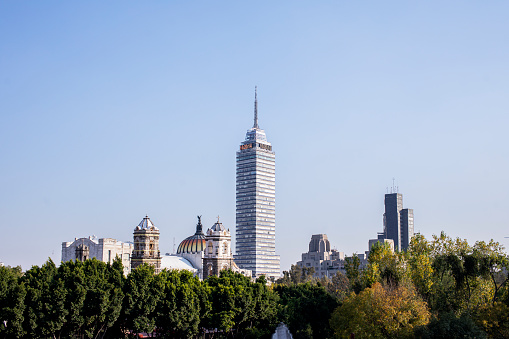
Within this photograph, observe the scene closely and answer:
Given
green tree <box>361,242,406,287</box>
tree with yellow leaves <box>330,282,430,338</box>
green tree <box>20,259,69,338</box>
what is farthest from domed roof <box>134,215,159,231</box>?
tree with yellow leaves <box>330,282,430,338</box>

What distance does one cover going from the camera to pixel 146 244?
9638 cm

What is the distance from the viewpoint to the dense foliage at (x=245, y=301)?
60.0m

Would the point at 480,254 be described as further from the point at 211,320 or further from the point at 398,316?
the point at 211,320

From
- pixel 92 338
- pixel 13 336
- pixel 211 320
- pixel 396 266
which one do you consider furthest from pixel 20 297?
pixel 396 266

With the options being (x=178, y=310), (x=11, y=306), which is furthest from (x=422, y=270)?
(x=11, y=306)

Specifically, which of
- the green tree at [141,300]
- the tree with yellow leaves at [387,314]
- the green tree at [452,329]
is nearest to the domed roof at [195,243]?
the green tree at [141,300]

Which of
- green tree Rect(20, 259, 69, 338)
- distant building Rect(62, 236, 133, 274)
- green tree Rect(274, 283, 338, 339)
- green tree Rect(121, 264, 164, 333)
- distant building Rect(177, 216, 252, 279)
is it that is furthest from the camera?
distant building Rect(62, 236, 133, 274)

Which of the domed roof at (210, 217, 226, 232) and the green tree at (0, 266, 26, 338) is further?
the domed roof at (210, 217, 226, 232)

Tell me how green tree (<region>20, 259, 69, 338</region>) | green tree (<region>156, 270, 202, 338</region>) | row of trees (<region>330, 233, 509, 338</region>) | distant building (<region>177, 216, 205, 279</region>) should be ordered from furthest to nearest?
distant building (<region>177, 216, 205, 279</region>)
green tree (<region>156, 270, 202, 338</region>)
green tree (<region>20, 259, 69, 338</region>)
row of trees (<region>330, 233, 509, 338</region>)

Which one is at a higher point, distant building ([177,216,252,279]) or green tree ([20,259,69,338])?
distant building ([177,216,252,279])

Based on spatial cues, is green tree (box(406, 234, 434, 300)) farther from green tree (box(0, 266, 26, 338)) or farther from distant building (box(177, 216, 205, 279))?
distant building (box(177, 216, 205, 279))

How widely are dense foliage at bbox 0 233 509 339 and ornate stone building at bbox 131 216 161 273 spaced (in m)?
19.4

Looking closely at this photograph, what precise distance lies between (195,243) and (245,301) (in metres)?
64.9

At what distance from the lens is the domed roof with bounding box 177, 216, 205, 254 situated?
139 meters
